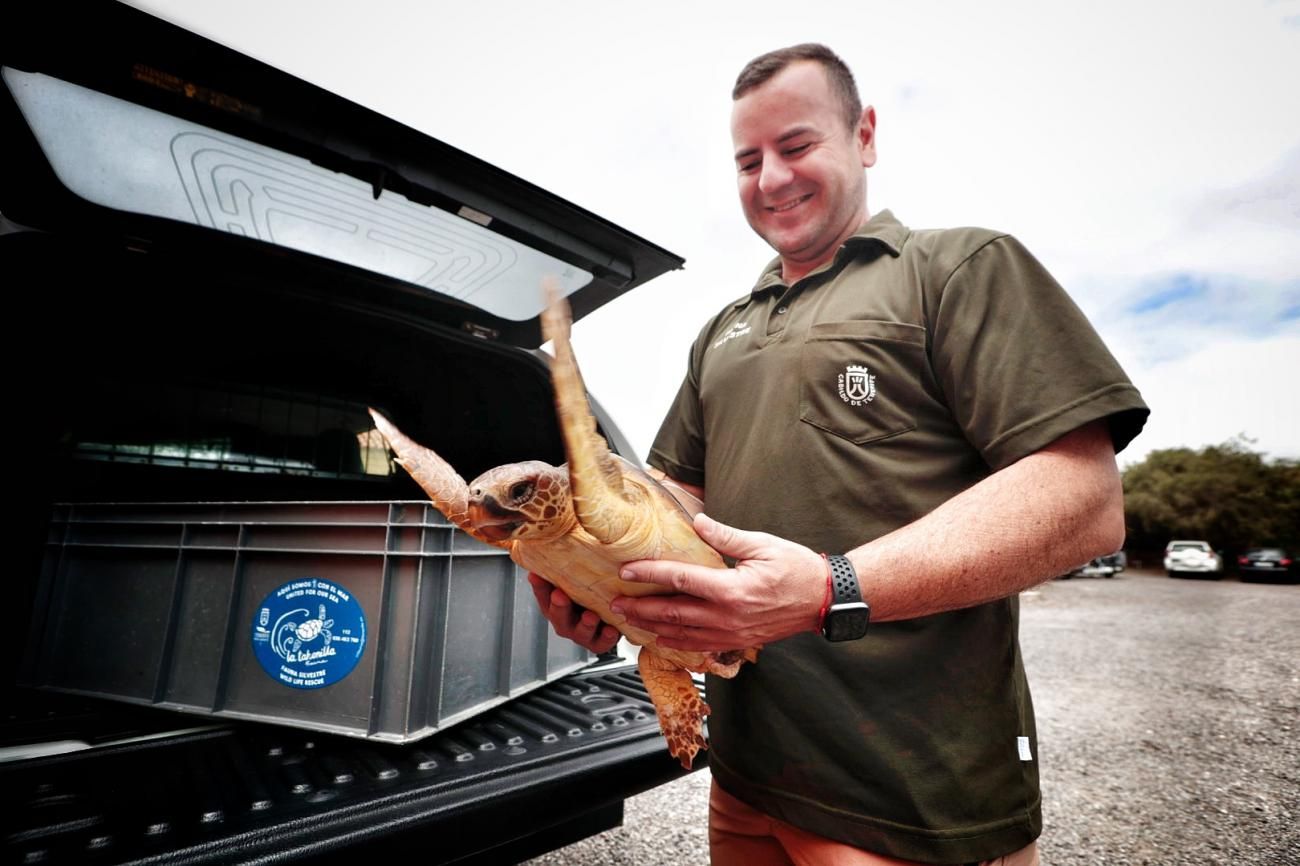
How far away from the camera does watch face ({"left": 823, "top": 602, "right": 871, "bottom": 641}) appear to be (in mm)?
1030

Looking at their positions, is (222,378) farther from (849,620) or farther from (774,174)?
(849,620)

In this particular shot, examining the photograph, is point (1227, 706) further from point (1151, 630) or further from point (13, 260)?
point (13, 260)

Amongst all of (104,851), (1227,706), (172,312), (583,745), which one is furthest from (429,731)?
(1227,706)

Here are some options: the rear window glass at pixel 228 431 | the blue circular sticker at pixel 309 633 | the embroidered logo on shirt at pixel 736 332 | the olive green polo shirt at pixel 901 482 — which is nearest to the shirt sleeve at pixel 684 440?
the embroidered logo on shirt at pixel 736 332

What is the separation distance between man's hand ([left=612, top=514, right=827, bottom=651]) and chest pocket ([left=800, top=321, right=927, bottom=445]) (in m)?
0.37

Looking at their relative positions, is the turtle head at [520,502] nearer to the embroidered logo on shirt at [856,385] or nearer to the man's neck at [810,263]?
the embroidered logo on shirt at [856,385]

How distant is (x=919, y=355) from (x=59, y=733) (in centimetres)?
250

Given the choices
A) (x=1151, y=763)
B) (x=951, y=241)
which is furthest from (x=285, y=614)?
(x=1151, y=763)

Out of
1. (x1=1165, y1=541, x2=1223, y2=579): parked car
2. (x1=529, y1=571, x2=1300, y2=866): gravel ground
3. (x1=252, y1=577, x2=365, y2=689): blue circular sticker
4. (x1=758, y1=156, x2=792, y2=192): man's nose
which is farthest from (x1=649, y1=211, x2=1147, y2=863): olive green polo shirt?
(x1=1165, y1=541, x2=1223, y2=579): parked car

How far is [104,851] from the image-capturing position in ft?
3.50

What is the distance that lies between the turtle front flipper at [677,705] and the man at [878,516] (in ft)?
0.21

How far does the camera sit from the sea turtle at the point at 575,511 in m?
0.99

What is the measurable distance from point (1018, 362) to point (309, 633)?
2.01 meters

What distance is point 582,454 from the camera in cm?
103
